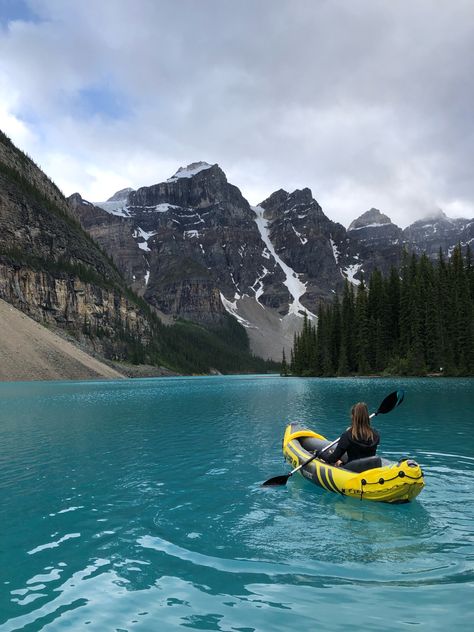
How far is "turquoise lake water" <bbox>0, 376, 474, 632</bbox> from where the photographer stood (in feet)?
21.9

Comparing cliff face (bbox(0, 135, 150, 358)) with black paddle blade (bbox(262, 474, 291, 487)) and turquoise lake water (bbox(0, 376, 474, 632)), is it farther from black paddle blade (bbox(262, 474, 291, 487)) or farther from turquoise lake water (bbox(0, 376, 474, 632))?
black paddle blade (bbox(262, 474, 291, 487))

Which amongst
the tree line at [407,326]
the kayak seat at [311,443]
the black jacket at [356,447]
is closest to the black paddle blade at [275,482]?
the black jacket at [356,447]

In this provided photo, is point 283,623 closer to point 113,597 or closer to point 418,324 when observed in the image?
point 113,597

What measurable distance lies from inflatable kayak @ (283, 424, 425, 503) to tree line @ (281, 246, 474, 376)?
2890 inches

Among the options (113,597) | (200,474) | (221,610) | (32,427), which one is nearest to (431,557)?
(221,610)

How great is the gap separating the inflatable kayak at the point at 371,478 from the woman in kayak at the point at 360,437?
256 millimetres

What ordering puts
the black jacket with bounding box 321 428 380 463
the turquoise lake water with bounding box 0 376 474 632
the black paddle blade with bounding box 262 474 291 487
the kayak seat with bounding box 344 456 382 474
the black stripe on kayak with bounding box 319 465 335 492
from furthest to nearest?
the black paddle blade with bounding box 262 474 291 487
the black stripe on kayak with bounding box 319 465 335 492
the black jacket with bounding box 321 428 380 463
the kayak seat with bounding box 344 456 382 474
the turquoise lake water with bounding box 0 376 474 632

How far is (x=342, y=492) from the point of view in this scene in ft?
41.4

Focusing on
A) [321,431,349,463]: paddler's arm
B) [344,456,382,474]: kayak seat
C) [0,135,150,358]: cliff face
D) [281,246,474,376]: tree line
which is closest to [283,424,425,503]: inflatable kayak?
[344,456,382,474]: kayak seat

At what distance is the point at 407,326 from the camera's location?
295ft

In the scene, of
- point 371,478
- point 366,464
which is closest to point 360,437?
point 366,464

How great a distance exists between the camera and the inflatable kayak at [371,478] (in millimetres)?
11477

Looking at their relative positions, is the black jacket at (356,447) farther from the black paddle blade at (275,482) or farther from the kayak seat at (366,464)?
the black paddle blade at (275,482)

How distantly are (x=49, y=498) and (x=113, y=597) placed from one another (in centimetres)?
707
